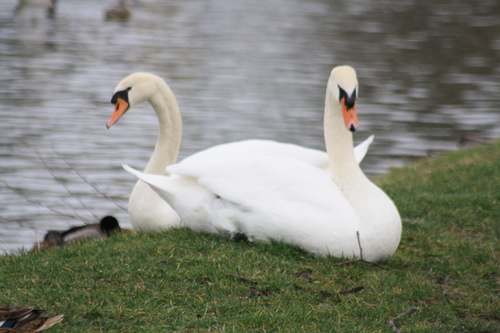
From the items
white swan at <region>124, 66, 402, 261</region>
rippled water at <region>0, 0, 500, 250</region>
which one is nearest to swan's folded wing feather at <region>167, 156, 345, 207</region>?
white swan at <region>124, 66, 402, 261</region>

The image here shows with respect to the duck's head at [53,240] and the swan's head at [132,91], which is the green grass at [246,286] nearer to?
the duck's head at [53,240]

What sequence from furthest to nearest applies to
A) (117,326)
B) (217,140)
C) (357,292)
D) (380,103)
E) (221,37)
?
(221,37) < (380,103) < (217,140) < (357,292) < (117,326)

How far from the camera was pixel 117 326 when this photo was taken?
3.90 m

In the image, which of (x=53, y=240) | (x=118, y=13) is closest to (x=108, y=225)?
(x=53, y=240)

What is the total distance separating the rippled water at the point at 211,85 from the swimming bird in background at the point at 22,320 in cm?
371

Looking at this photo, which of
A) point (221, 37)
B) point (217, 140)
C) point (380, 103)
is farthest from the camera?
point (221, 37)

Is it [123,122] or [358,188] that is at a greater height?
[358,188]

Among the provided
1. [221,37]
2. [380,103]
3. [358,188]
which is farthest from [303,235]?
[221,37]

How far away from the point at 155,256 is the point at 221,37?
17.8 m

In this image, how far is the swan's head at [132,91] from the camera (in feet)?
20.6

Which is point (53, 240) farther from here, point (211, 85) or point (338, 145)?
point (211, 85)

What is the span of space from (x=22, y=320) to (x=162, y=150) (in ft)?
10.2

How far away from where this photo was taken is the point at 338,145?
5555 mm

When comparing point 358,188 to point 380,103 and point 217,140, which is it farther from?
point 380,103
